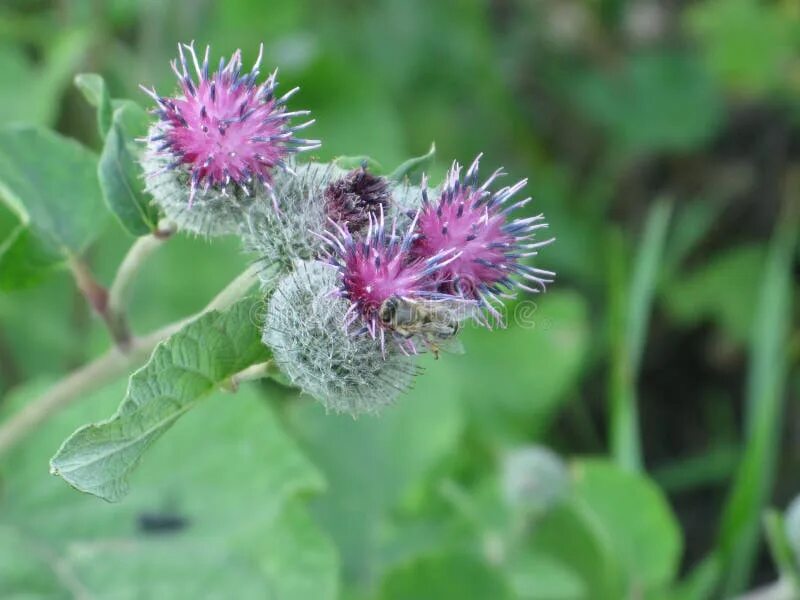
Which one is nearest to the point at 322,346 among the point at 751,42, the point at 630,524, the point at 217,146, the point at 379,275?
the point at 379,275

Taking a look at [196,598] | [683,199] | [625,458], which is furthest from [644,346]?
[196,598]

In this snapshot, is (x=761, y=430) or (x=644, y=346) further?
(x=644, y=346)

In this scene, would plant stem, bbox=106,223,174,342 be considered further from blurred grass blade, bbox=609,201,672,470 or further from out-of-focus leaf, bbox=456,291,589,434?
out-of-focus leaf, bbox=456,291,589,434

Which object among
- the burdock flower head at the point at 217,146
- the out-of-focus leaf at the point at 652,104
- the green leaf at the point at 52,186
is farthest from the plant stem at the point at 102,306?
the out-of-focus leaf at the point at 652,104

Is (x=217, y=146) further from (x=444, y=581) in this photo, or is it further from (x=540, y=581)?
(x=540, y=581)

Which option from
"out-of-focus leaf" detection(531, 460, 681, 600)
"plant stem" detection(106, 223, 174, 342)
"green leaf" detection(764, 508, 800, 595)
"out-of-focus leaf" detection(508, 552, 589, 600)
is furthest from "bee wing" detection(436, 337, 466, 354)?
"out-of-focus leaf" detection(531, 460, 681, 600)

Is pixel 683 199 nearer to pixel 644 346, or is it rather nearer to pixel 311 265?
pixel 644 346

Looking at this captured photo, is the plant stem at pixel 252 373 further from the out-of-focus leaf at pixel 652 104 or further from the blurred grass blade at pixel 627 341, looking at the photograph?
the out-of-focus leaf at pixel 652 104

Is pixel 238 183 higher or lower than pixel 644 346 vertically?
higher
